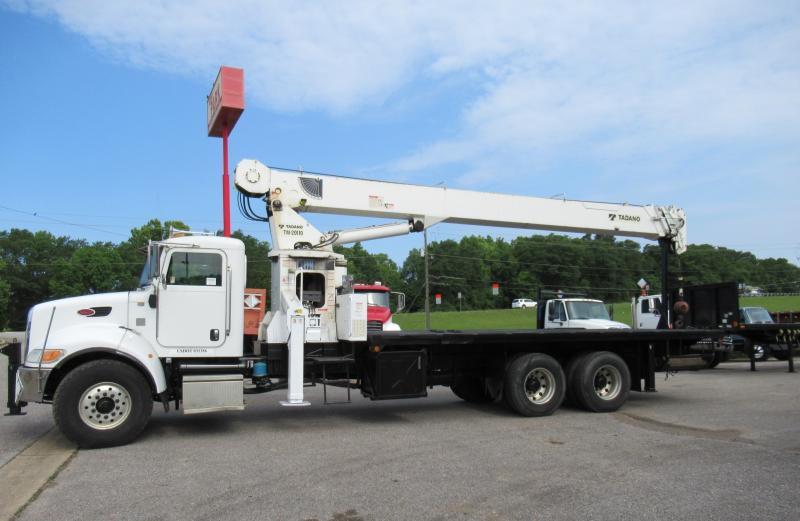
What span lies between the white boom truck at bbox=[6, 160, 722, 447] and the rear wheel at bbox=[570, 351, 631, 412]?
3 cm

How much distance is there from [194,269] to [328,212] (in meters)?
2.77

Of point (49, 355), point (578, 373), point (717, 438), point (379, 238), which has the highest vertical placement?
point (379, 238)

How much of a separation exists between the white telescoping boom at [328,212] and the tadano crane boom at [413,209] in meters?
0.02

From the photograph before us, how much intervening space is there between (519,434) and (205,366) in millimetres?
4704

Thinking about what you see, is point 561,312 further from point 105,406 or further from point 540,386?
point 105,406

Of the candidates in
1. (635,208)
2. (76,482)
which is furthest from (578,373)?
(76,482)

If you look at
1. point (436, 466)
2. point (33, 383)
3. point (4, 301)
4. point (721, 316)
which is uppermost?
point (4, 301)

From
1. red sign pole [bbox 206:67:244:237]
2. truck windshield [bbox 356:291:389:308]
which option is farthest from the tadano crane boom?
truck windshield [bbox 356:291:389:308]

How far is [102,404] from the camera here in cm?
805

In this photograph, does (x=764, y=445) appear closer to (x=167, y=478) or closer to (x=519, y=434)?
(x=519, y=434)

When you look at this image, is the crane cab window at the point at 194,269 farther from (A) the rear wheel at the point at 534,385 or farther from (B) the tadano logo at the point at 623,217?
(B) the tadano logo at the point at 623,217

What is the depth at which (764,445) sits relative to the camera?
26.5ft

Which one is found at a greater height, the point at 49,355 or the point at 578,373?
the point at 49,355

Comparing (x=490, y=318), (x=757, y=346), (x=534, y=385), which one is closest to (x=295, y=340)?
(x=534, y=385)
